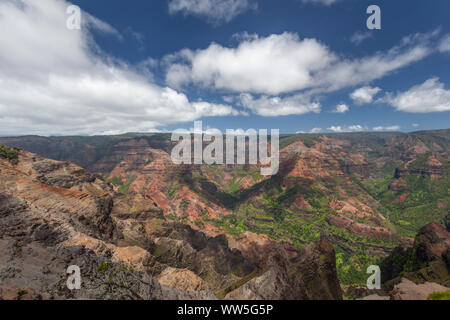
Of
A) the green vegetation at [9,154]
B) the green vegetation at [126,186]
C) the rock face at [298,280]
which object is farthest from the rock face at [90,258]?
the green vegetation at [126,186]

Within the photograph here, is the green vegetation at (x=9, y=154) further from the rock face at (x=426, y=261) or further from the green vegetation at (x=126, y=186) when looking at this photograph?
the green vegetation at (x=126, y=186)

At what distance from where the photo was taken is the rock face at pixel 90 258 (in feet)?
52.3

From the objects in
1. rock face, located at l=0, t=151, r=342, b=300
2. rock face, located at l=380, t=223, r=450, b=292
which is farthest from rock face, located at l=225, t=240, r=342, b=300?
rock face, located at l=380, t=223, r=450, b=292

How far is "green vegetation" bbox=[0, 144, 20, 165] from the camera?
37344 mm

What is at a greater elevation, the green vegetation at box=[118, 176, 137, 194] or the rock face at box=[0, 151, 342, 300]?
the rock face at box=[0, 151, 342, 300]

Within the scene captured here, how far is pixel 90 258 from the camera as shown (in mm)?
19859

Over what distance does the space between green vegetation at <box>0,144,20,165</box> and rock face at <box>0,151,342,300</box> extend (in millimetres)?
726

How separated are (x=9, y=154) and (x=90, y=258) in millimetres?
37619

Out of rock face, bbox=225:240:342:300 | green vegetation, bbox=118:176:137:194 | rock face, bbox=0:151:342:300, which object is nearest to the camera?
rock face, bbox=0:151:342:300

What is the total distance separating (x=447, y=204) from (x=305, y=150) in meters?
94.2

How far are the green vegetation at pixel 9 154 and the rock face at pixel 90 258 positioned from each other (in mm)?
726

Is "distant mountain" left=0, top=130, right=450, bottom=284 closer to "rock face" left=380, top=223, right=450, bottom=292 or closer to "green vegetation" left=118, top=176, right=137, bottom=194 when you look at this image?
"green vegetation" left=118, top=176, right=137, bottom=194
